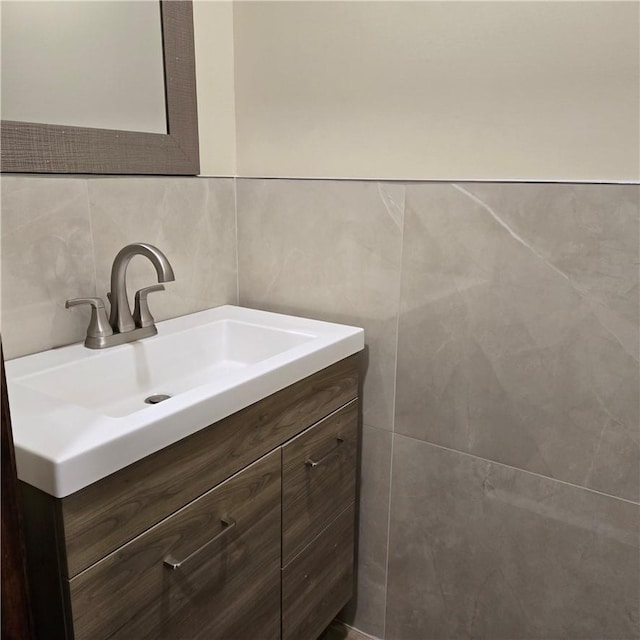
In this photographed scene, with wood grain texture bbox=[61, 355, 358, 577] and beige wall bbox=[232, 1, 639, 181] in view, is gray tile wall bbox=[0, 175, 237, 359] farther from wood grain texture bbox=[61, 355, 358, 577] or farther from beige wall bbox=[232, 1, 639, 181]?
wood grain texture bbox=[61, 355, 358, 577]

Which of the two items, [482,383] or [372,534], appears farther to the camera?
[372,534]

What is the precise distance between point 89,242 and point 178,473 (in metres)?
0.55

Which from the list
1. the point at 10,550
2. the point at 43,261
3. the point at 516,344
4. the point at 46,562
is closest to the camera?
the point at 10,550

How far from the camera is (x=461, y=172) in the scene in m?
1.19

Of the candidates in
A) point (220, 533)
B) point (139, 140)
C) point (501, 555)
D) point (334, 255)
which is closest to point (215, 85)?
point (139, 140)

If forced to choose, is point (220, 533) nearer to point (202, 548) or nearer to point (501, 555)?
point (202, 548)

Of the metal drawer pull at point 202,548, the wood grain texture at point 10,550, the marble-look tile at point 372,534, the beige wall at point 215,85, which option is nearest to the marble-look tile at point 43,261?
the beige wall at point 215,85

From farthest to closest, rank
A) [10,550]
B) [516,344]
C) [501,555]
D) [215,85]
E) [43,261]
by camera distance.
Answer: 1. [215,85]
2. [501,555]
3. [516,344]
4. [43,261]
5. [10,550]

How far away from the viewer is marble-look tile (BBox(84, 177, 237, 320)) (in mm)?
1176

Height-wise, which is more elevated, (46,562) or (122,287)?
(122,287)

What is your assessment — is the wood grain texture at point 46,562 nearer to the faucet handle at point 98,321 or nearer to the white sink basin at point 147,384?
the white sink basin at point 147,384

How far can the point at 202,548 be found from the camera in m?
0.91

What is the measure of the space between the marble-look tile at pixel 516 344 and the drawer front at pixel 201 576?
457 mm

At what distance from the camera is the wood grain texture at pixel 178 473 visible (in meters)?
0.72
